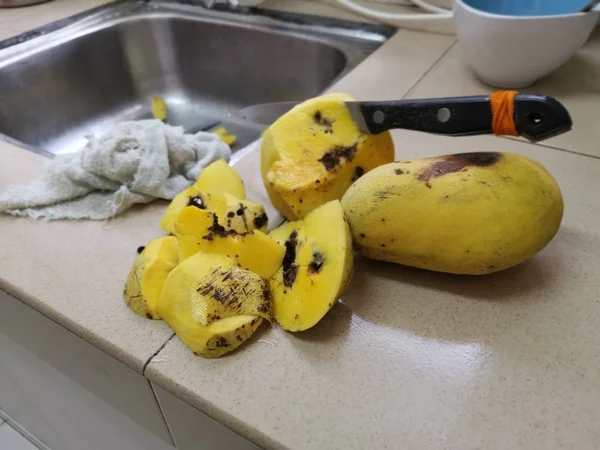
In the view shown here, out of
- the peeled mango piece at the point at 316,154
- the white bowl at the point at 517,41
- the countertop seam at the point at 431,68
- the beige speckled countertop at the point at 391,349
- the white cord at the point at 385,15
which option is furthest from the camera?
the white cord at the point at 385,15

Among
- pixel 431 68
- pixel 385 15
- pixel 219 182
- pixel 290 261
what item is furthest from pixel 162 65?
pixel 290 261

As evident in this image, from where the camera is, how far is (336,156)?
44 cm

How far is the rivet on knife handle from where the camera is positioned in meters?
0.34

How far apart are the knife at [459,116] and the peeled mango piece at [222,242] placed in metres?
0.14

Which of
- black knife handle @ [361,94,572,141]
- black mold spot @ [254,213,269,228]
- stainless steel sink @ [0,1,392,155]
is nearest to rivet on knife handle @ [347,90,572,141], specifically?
black knife handle @ [361,94,572,141]

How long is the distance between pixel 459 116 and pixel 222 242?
0.66ft

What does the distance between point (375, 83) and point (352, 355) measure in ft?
1.55

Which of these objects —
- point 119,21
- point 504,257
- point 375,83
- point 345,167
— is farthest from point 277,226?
point 119,21

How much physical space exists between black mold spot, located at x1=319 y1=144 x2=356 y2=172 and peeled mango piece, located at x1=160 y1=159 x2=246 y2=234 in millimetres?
83

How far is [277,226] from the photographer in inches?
18.7

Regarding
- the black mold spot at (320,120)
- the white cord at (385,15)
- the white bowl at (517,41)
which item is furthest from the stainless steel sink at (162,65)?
the black mold spot at (320,120)

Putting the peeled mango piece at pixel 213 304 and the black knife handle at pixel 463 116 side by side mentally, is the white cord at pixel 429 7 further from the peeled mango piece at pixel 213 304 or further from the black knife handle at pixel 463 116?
the peeled mango piece at pixel 213 304

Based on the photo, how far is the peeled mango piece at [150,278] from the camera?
1.27 ft

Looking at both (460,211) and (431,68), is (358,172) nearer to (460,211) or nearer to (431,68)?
(460,211)
